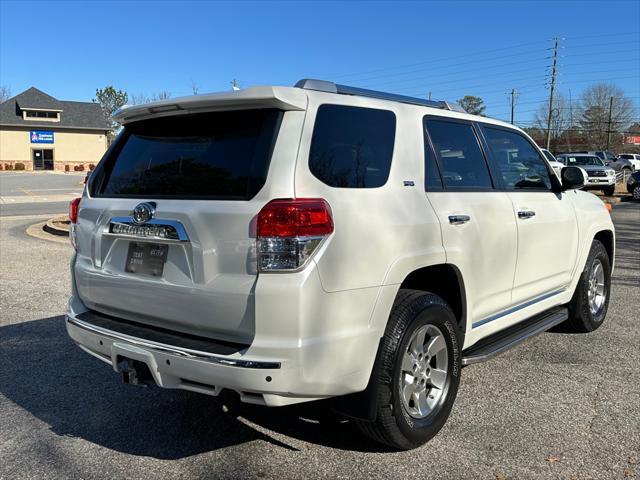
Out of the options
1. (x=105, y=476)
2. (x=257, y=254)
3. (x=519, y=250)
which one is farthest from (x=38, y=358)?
(x=519, y=250)

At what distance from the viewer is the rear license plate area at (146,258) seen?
303 centimetres

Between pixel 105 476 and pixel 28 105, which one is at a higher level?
pixel 28 105

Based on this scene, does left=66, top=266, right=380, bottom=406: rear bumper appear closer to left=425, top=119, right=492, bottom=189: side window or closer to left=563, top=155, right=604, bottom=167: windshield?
left=425, top=119, right=492, bottom=189: side window

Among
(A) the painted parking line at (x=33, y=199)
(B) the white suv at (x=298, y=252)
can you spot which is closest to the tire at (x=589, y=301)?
(B) the white suv at (x=298, y=252)

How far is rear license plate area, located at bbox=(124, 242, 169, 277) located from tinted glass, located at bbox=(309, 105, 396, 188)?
925mm

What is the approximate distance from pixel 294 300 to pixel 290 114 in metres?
0.92

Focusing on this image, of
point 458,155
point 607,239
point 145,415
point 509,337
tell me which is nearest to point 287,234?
point 458,155

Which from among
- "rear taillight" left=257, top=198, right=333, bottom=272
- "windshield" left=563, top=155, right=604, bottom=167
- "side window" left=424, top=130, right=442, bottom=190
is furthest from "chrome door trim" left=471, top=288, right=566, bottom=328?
"windshield" left=563, top=155, right=604, bottom=167

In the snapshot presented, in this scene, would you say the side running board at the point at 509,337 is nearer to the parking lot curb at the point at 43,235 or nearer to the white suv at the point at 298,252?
the white suv at the point at 298,252

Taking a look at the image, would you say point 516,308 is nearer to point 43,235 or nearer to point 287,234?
point 287,234

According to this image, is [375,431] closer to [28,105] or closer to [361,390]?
[361,390]

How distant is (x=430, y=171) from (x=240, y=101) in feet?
4.18

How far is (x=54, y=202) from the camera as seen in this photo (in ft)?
75.4

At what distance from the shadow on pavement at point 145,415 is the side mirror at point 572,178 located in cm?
283
